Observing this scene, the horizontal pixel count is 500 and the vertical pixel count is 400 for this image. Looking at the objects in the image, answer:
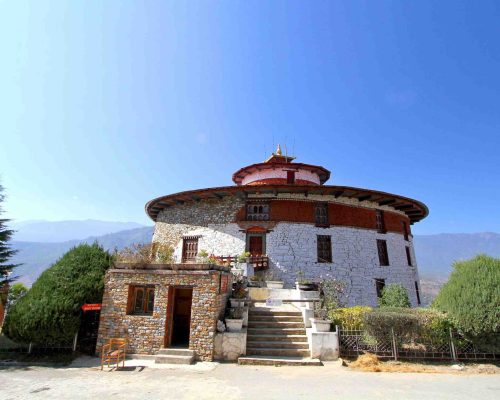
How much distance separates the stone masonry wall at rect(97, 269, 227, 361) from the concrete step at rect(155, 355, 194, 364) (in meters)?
0.47

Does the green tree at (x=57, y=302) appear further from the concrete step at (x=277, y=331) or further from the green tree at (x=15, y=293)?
the concrete step at (x=277, y=331)

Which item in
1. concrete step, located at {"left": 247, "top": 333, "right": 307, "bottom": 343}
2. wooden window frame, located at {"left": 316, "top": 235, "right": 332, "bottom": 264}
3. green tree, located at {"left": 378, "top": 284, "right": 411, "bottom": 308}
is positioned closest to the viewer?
concrete step, located at {"left": 247, "top": 333, "right": 307, "bottom": 343}

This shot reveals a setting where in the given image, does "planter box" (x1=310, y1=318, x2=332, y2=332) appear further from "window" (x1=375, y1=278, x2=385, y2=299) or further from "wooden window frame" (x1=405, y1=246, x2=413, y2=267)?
"wooden window frame" (x1=405, y1=246, x2=413, y2=267)

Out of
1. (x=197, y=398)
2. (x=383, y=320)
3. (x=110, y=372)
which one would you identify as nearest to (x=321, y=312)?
(x=383, y=320)

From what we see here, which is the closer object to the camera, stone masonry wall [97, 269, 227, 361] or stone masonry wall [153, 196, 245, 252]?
stone masonry wall [97, 269, 227, 361]

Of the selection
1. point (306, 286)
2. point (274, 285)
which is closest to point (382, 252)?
point (306, 286)

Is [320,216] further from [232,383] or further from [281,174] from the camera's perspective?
[232,383]

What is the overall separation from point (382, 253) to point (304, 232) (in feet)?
20.5

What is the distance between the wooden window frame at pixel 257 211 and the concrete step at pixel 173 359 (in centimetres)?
1096

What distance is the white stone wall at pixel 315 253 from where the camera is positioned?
18891mm

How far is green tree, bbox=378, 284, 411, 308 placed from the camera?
17.1m

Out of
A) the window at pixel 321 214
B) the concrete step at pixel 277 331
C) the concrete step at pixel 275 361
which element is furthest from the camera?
the window at pixel 321 214

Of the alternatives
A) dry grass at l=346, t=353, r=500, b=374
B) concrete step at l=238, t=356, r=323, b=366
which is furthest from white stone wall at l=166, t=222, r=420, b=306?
concrete step at l=238, t=356, r=323, b=366

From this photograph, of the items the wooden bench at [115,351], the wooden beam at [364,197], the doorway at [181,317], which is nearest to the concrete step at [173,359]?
the wooden bench at [115,351]
